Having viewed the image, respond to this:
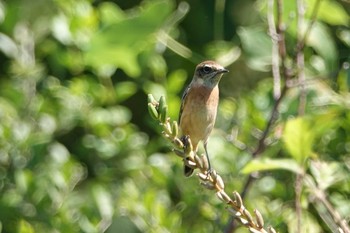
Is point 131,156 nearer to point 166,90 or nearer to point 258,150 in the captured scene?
point 166,90

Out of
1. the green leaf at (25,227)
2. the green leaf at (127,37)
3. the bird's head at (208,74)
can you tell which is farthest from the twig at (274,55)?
the green leaf at (25,227)

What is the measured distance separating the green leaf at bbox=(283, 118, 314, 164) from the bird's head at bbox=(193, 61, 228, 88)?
3.67 ft

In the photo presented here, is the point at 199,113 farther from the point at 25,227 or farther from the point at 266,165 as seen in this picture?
the point at 25,227

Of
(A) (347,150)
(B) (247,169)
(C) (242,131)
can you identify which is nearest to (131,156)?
(C) (242,131)

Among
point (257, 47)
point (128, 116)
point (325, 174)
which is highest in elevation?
point (325, 174)

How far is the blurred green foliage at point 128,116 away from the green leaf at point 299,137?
54cm

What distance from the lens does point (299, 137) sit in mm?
3566

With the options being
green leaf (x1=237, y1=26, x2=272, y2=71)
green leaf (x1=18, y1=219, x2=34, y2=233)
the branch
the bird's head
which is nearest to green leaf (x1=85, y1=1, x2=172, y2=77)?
the bird's head

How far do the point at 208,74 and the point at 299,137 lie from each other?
3.90 ft

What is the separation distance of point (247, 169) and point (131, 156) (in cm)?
231

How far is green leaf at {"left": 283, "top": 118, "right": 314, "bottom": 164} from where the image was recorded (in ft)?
11.6

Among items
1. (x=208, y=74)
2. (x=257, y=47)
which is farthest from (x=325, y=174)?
(x=257, y=47)

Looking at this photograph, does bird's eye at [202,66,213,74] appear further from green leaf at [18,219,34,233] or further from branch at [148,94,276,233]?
branch at [148,94,276,233]

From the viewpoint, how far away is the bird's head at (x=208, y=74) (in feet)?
15.4
